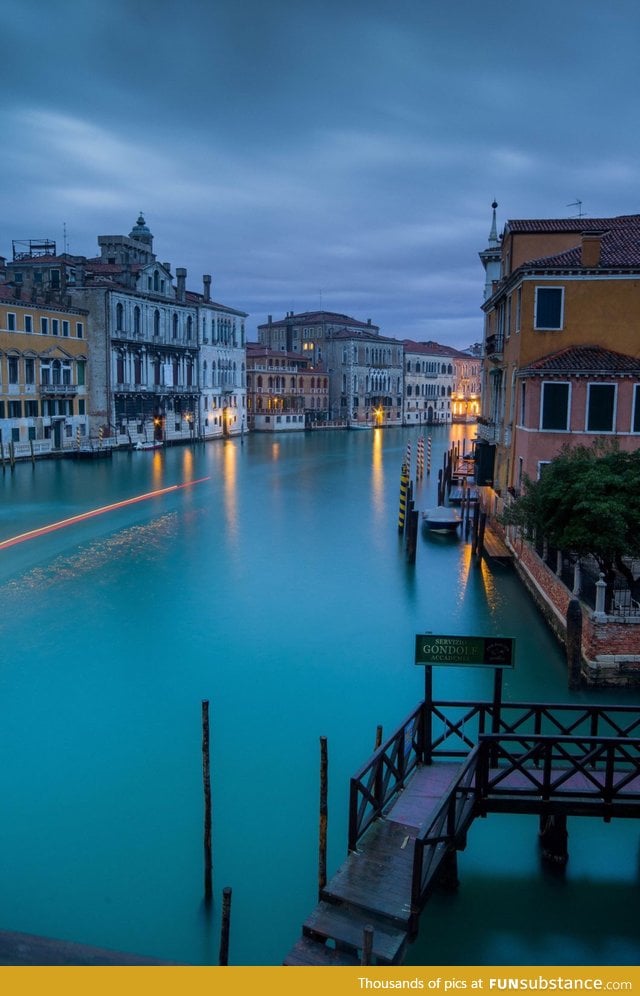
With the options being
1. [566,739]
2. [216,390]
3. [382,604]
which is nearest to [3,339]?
[216,390]

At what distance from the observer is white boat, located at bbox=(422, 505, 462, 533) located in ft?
78.4

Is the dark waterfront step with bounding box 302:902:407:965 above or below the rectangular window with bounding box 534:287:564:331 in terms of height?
below

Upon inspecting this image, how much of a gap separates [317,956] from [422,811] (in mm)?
1605

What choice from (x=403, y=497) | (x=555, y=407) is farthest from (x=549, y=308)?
(x=403, y=497)

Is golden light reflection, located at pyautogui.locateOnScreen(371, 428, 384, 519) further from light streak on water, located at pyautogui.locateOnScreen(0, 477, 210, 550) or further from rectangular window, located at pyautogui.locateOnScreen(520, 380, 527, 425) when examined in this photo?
rectangular window, located at pyautogui.locateOnScreen(520, 380, 527, 425)

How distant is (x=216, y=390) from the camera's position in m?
56.9

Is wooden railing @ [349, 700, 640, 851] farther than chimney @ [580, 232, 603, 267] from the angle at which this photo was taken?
No

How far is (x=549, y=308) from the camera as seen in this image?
1811 cm

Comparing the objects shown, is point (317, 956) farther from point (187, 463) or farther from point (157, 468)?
point (187, 463)

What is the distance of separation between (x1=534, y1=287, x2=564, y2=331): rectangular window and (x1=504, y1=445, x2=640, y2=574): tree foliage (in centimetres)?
641

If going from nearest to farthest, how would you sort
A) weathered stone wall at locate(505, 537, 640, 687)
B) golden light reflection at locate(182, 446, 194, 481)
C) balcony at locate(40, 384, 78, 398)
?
weathered stone wall at locate(505, 537, 640, 687) → golden light reflection at locate(182, 446, 194, 481) → balcony at locate(40, 384, 78, 398)
